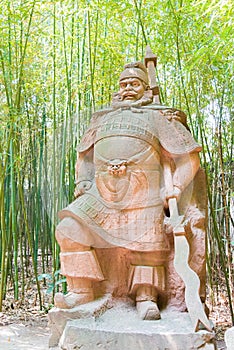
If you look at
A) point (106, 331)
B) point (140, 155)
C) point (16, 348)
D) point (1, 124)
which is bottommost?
point (16, 348)

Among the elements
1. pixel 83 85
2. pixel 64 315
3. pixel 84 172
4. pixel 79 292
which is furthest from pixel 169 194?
pixel 83 85

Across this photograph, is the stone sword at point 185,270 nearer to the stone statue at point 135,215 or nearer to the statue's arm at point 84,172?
Answer: the stone statue at point 135,215

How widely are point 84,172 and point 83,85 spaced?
1.73 metres

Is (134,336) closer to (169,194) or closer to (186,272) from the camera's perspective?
(186,272)

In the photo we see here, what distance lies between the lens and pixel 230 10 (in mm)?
2469

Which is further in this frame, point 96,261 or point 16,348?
point 16,348

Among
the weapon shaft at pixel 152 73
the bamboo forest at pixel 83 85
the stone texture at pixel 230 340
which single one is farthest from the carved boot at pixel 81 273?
the weapon shaft at pixel 152 73

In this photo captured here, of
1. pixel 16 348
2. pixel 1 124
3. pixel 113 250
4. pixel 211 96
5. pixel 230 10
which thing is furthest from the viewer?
pixel 211 96

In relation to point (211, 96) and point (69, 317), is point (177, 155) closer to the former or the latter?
point (69, 317)

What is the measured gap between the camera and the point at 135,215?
8.49 ft

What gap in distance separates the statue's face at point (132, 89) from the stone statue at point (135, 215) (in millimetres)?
131

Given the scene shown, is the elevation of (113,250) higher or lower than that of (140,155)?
lower

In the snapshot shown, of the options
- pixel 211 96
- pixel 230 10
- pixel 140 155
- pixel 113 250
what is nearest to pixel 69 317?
pixel 113 250

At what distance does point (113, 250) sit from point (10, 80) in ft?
7.90
